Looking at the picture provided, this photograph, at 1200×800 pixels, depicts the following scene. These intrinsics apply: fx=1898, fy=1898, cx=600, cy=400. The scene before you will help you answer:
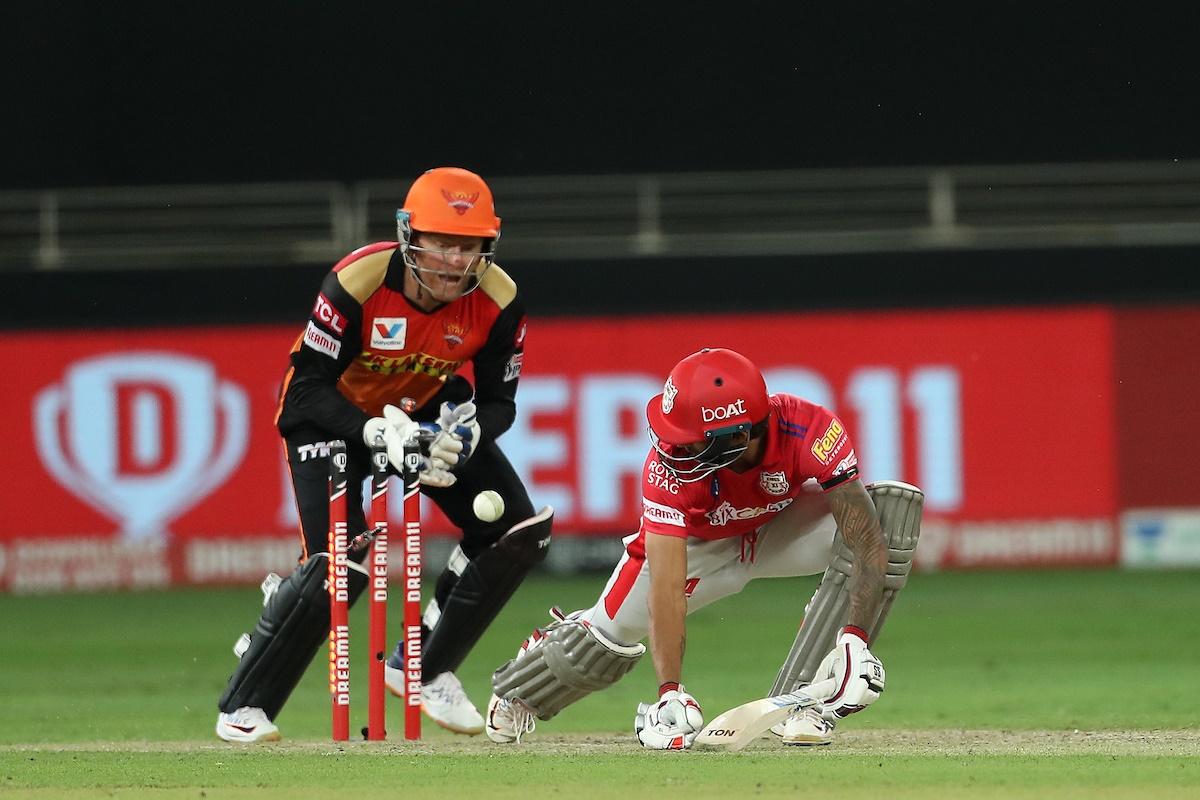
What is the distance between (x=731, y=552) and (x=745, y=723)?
0.89 m

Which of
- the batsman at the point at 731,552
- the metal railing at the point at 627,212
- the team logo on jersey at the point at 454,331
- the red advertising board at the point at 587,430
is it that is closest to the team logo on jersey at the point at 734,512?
the batsman at the point at 731,552

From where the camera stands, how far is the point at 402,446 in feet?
24.2

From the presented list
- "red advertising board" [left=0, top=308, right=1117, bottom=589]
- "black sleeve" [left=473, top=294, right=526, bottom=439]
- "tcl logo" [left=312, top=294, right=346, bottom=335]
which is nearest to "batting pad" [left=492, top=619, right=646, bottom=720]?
"black sleeve" [left=473, top=294, right=526, bottom=439]

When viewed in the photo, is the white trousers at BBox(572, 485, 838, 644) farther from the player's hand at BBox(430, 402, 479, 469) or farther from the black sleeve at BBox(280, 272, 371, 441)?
the black sleeve at BBox(280, 272, 371, 441)

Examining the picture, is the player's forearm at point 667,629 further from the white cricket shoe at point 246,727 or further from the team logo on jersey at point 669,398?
the white cricket shoe at point 246,727

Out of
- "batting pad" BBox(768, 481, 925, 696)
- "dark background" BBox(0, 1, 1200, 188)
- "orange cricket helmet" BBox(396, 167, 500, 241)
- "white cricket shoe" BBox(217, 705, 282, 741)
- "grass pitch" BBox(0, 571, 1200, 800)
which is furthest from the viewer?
"dark background" BBox(0, 1, 1200, 188)

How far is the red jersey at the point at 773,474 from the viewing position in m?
6.86

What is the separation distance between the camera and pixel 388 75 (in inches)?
833

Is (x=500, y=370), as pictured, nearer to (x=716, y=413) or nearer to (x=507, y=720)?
(x=507, y=720)

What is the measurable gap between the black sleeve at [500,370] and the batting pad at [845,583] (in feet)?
4.95

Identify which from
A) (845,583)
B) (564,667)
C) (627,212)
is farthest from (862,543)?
(627,212)

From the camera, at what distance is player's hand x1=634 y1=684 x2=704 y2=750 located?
6672 mm

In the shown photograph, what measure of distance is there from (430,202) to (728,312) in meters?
8.83

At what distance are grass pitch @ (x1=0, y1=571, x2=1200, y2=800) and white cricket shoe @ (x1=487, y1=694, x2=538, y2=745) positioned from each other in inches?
5.3
